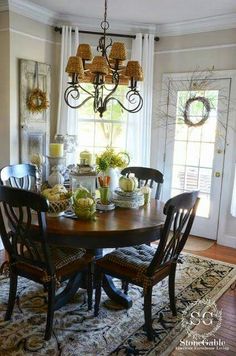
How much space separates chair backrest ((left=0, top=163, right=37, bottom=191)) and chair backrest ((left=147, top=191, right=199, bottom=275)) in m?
1.36

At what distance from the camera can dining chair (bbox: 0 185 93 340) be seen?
2.01 metres

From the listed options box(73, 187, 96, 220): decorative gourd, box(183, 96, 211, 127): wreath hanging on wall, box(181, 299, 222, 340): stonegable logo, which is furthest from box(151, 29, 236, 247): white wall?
box(73, 187, 96, 220): decorative gourd

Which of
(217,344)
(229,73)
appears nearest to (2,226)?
(217,344)

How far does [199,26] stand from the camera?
404 cm

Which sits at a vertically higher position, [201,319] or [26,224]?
[26,224]

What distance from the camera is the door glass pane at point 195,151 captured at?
13.6 ft

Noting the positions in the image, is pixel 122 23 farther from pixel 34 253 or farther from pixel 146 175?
pixel 34 253

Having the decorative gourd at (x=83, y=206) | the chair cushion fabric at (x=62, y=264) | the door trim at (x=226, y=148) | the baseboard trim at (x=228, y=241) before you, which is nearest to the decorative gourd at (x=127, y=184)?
the decorative gourd at (x=83, y=206)

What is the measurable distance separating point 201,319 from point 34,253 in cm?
136

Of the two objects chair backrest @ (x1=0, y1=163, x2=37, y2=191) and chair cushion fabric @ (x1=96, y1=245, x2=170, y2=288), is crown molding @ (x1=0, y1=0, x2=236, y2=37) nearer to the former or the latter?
chair backrest @ (x1=0, y1=163, x2=37, y2=191)

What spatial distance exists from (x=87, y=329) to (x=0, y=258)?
155 centimetres

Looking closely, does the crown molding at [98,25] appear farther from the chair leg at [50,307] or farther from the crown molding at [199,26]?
the chair leg at [50,307]

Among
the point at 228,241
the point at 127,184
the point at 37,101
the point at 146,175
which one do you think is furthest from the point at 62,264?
the point at 228,241

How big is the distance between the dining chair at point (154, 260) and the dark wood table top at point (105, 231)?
0.12 metres
